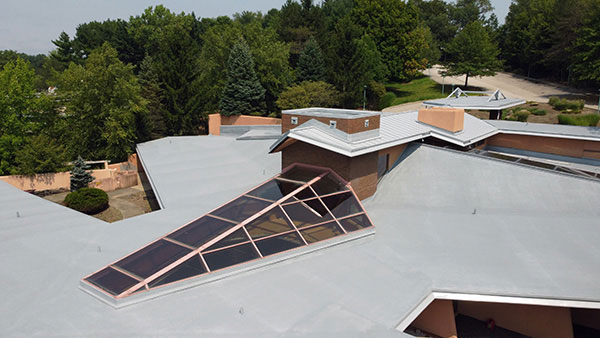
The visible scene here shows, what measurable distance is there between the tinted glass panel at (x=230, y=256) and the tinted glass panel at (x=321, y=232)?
73.8 inches

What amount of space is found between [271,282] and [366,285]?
8.23 feet

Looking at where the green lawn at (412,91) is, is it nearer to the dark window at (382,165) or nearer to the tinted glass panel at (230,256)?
the dark window at (382,165)

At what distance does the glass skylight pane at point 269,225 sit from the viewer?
1212cm

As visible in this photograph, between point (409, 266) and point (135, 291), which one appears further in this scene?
point (409, 266)

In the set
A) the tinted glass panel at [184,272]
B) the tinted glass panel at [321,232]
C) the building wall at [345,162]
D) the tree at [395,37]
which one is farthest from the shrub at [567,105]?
the tinted glass panel at [184,272]

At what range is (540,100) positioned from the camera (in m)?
49.1

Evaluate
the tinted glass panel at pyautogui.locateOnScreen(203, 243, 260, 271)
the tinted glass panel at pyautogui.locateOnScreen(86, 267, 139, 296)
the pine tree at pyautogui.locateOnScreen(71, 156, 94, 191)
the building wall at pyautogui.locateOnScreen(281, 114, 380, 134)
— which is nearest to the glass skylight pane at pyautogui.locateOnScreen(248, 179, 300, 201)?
the tinted glass panel at pyautogui.locateOnScreen(203, 243, 260, 271)

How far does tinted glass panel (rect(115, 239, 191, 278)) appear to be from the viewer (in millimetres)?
10655

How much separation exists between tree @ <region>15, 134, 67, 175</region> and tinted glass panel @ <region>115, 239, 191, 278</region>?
66.9 ft

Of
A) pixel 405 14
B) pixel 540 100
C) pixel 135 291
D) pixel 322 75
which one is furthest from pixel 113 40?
pixel 135 291

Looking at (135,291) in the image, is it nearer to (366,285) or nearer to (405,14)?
(366,285)

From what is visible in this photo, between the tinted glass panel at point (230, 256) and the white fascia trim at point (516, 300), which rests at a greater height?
the tinted glass panel at point (230, 256)

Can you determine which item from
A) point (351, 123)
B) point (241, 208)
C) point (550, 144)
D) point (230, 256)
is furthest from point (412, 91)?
point (230, 256)

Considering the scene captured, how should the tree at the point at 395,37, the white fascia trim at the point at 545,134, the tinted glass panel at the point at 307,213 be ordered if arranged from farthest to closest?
the tree at the point at 395,37 → the white fascia trim at the point at 545,134 → the tinted glass panel at the point at 307,213
